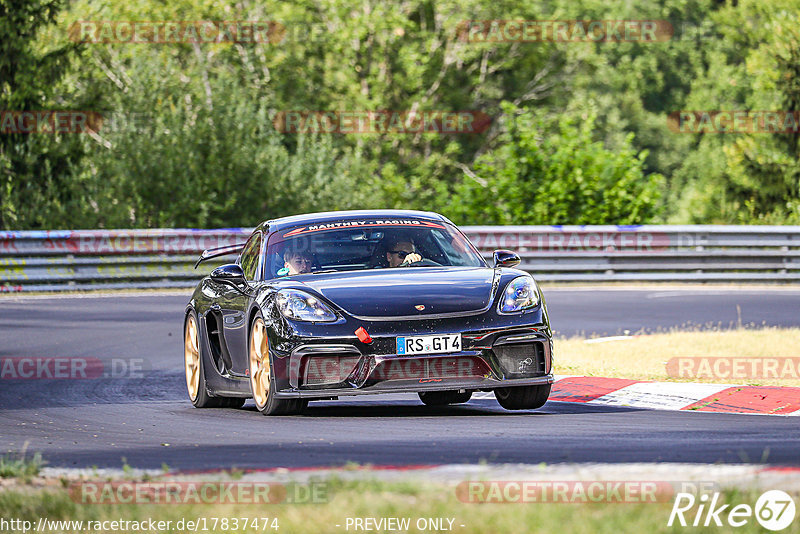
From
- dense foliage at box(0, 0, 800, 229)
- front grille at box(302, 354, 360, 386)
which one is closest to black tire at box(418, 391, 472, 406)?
front grille at box(302, 354, 360, 386)

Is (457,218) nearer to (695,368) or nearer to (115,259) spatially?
(115,259)

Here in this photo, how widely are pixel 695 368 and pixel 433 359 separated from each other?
3.94 meters

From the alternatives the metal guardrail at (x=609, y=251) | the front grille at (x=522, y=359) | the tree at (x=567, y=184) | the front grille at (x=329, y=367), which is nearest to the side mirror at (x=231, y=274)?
the front grille at (x=329, y=367)

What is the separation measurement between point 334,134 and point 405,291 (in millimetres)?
41482

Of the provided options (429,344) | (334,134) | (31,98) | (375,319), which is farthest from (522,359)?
(334,134)

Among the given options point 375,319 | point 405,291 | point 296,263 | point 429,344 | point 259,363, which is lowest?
point 259,363

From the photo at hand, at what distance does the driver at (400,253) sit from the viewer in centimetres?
1003

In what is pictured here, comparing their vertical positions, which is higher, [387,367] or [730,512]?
[730,512]

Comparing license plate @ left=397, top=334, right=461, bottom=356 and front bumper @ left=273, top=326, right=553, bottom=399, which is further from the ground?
license plate @ left=397, top=334, right=461, bottom=356

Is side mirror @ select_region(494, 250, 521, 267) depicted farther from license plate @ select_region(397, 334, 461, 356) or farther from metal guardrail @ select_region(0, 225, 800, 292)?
metal guardrail @ select_region(0, 225, 800, 292)

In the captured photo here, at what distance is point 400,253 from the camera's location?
10078mm

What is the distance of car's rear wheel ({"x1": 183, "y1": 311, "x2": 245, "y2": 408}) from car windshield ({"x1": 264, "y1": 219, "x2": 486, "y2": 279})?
1.21 meters

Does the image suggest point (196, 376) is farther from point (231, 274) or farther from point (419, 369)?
point (419, 369)

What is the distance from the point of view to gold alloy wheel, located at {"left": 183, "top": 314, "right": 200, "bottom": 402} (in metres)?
10.9
